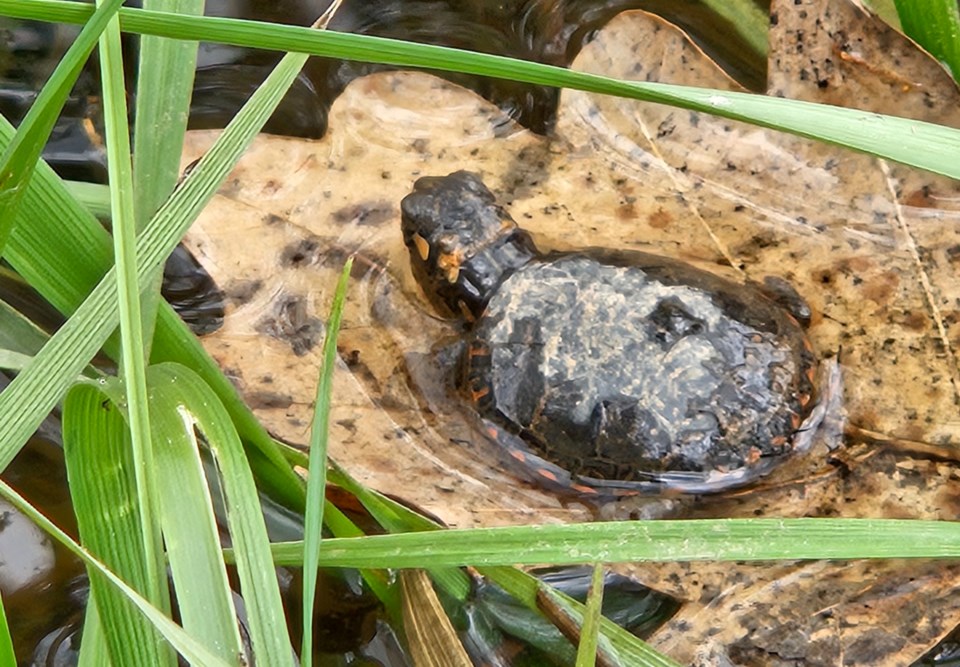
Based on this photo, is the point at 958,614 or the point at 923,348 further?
the point at 923,348

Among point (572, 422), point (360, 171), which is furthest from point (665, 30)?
point (572, 422)

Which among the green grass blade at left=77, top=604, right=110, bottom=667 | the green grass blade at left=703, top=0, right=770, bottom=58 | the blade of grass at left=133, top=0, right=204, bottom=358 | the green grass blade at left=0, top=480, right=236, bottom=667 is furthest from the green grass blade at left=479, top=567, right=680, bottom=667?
the green grass blade at left=703, top=0, right=770, bottom=58

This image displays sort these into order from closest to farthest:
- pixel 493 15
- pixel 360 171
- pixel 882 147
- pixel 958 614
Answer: pixel 882 147 < pixel 958 614 < pixel 360 171 < pixel 493 15

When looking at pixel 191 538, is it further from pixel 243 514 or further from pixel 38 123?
pixel 38 123

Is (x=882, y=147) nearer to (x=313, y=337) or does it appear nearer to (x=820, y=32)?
(x=820, y=32)

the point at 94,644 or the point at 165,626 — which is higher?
the point at 165,626

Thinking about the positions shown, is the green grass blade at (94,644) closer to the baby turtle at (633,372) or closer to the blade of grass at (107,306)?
the blade of grass at (107,306)

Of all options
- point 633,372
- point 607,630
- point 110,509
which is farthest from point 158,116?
point 607,630
